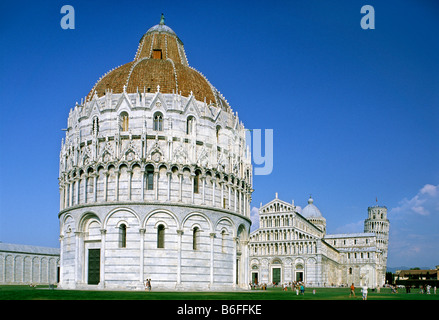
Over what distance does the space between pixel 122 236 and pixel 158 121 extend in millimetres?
10954

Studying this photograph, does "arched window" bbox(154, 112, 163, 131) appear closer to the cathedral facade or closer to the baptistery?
the baptistery

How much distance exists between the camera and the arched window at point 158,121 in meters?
46.2

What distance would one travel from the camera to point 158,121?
46.4 m

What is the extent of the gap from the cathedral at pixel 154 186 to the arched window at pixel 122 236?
0.29 feet

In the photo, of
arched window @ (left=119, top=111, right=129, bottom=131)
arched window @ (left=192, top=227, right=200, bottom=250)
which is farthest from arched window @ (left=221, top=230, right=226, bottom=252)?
arched window @ (left=119, top=111, right=129, bottom=131)

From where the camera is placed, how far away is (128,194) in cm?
4350

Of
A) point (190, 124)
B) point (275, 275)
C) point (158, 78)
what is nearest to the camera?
point (190, 124)

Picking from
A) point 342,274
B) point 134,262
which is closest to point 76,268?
point 134,262

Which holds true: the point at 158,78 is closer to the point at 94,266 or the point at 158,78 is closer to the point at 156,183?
the point at 156,183

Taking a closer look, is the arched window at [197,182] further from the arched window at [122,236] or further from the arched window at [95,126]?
the arched window at [95,126]

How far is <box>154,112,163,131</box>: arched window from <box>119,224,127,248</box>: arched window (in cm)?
936

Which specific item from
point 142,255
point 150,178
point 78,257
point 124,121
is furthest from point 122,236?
point 124,121

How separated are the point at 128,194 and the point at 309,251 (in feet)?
250
